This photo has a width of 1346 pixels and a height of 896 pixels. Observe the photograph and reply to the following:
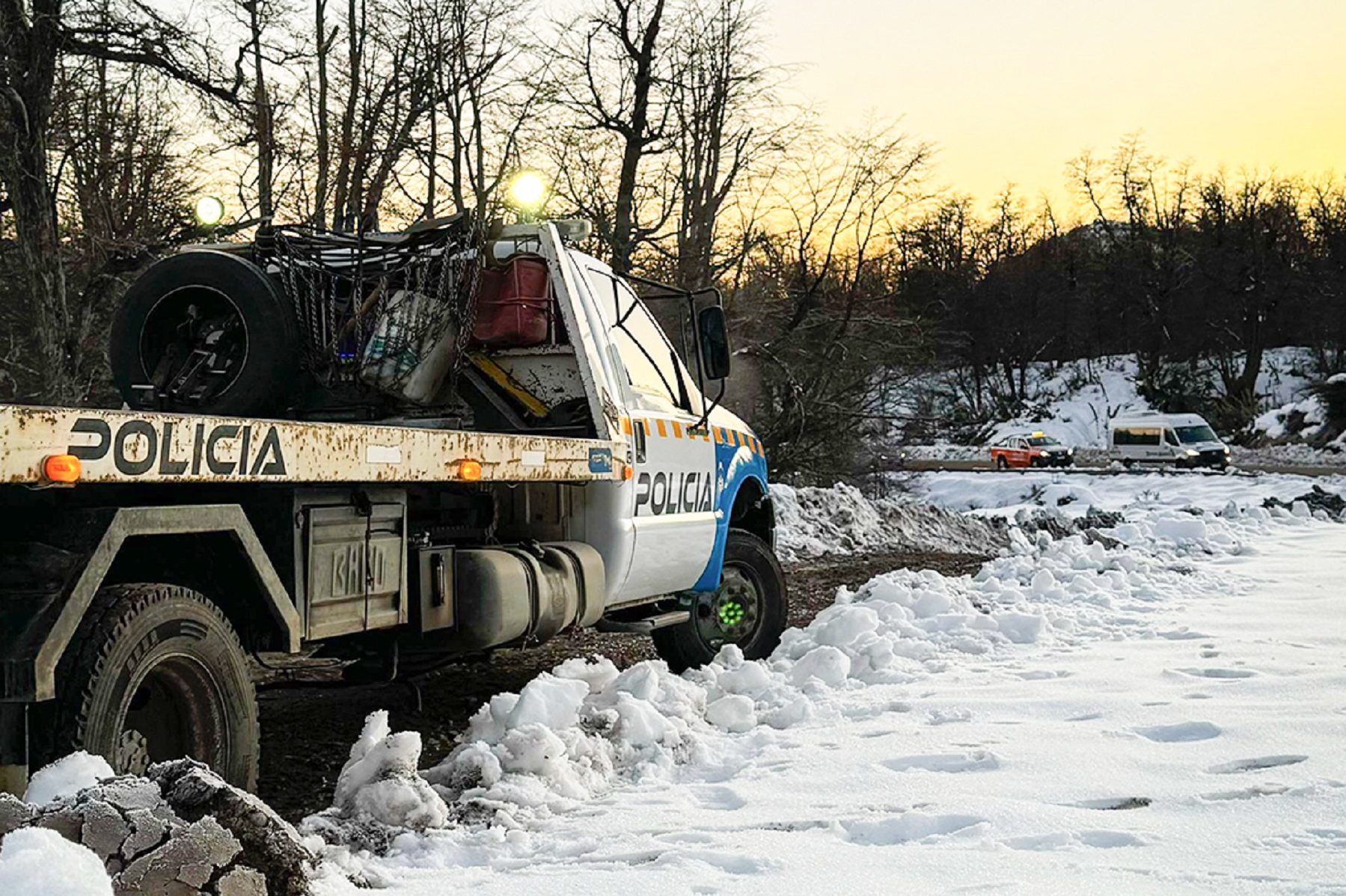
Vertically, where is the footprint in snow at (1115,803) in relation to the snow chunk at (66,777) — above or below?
below

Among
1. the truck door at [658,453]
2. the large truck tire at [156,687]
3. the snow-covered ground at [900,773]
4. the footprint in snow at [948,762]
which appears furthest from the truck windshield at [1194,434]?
the large truck tire at [156,687]

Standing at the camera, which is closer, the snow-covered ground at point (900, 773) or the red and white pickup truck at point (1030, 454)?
the snow-covered ground at point (900, 773)

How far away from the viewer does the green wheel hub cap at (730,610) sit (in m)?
7.69

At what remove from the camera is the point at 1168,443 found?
41312 mm

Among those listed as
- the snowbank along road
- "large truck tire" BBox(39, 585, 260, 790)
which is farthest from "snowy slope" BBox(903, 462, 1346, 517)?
"large truck tire" BBox(39, 585, 260, 790)

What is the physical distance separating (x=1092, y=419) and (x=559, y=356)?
5535 centimetres

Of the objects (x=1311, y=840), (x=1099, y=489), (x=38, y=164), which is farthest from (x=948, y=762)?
(x=1099, y=489)

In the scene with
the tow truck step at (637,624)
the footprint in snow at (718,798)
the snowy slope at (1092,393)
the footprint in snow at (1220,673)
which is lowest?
the footprint in snow at (718,798)

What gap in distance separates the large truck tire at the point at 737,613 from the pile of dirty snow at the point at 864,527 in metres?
8.13

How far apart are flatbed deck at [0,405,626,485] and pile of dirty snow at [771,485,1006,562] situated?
1142 centimetres

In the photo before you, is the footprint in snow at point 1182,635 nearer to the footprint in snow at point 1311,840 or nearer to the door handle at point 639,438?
the door handle at point 639,438

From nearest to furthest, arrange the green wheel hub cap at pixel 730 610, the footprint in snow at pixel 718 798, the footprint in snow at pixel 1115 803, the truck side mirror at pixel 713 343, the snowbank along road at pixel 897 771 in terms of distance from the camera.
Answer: the snowbank along road at pixel 897 771
the footprint in snow at pixel 1115 803
the footprint in snow at pixel 718 798
the truck side mirror at pixel 713 343
the green wheel hub cap at pixel 730 610

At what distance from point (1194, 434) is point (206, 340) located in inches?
1557

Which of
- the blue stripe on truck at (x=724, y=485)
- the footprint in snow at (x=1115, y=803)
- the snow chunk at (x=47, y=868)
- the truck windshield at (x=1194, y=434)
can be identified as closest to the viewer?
the snow chunk at (x=47, y=868)
